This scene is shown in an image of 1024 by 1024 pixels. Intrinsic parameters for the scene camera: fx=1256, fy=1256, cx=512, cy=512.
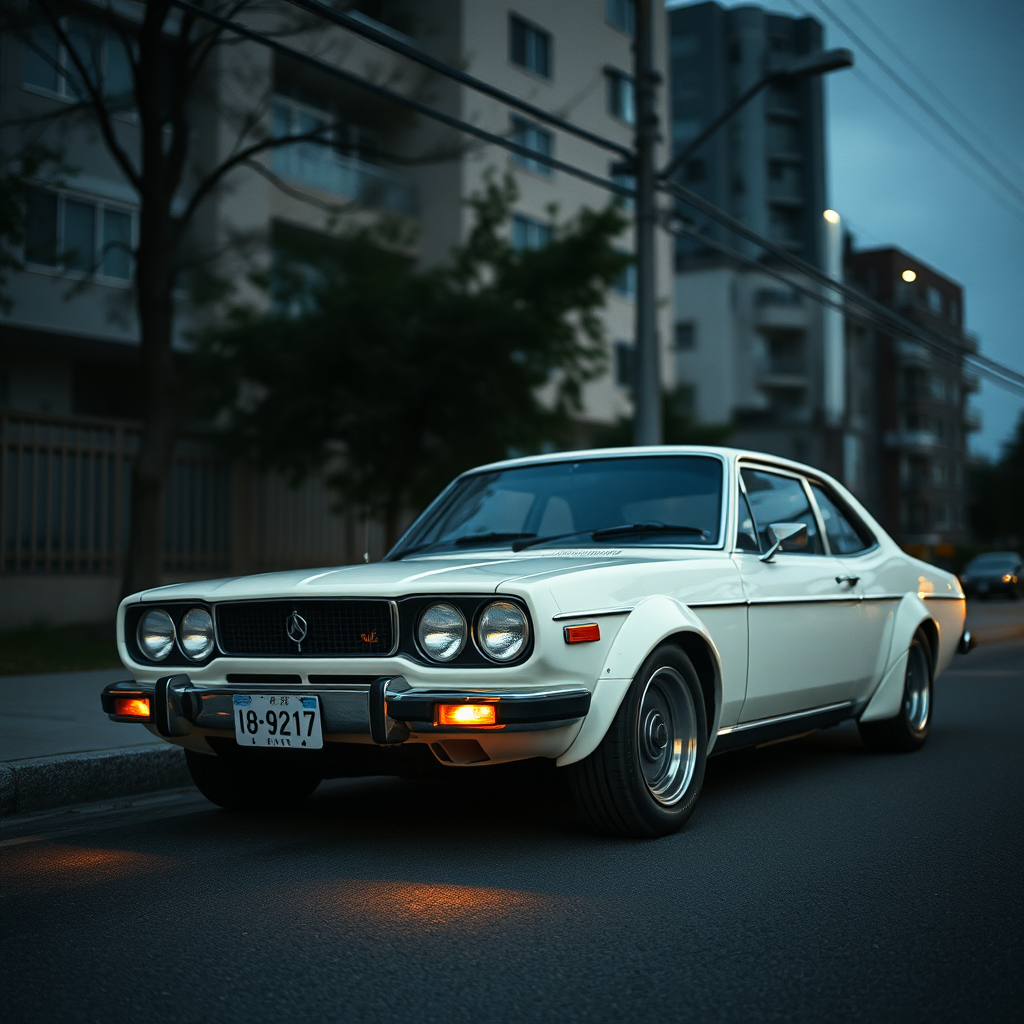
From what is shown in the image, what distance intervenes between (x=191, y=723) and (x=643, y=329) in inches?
372

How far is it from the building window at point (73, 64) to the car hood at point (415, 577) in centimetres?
1247

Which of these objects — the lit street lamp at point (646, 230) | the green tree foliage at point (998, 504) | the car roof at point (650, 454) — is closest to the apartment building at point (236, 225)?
the lit street lamp at point (646, 230)

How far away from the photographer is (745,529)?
5750mm

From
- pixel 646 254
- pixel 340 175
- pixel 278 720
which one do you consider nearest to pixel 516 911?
pixel 278 720

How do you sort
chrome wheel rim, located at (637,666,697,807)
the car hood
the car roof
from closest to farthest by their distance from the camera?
the car hood < chrome wheel rim, located at (637,666,697,807) < the car roof

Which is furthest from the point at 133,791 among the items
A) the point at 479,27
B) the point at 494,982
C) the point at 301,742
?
the point at 479,27

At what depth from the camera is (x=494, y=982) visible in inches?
125

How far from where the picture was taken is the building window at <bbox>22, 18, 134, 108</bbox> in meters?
17.1

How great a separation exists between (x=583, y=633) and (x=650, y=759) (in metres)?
0.70

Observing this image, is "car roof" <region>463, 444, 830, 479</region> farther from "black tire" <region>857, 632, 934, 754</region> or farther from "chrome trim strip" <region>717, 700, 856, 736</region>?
"black tire" <region>857, 632, 934, 754</region>

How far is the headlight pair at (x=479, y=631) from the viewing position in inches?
170

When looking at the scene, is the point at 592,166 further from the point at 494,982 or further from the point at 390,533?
the point at 494,982

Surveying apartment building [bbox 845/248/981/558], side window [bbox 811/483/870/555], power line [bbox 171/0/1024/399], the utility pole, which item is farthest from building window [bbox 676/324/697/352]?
side window [bbox 811/483/870/555]

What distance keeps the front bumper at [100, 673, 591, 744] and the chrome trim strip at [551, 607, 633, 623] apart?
0.81ft
